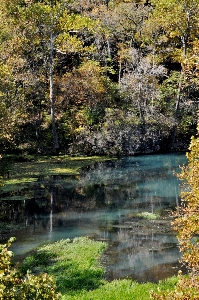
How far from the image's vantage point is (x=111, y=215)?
2342 cm

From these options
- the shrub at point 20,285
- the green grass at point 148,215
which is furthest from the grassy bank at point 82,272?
the shrub at point 20,285

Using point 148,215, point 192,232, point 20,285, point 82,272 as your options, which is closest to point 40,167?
point 148,215

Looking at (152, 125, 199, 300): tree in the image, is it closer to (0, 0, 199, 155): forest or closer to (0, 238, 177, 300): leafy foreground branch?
(0, 238, 177, 300): leafy foreground branch

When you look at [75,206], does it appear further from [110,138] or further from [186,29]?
[186,29]

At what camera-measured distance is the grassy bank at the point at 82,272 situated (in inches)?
510

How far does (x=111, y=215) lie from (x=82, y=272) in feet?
27.2

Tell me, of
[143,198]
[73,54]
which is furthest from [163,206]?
[73,54]

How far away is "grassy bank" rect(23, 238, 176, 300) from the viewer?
1295cm

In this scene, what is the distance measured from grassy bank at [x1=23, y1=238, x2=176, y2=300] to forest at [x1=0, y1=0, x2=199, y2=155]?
28.1 meters

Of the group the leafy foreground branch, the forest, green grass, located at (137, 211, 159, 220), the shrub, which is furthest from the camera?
the forest

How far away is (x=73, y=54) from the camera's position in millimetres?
61750

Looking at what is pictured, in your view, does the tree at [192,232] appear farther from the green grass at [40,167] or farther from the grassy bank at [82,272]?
the green grass at [40,167]

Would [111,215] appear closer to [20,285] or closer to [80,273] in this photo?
[80,273]

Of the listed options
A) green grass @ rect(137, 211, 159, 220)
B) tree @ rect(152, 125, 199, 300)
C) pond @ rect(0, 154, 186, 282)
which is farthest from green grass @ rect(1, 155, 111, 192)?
tree @ rect(152, 125, 199, 300)
